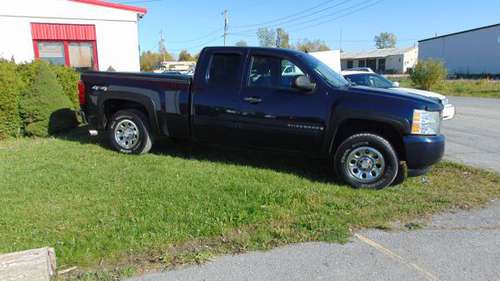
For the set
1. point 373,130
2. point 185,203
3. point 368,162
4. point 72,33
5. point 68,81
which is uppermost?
point 72,33

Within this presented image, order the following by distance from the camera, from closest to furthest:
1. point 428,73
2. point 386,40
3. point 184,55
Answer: point 428,73
point 184,55
point 386,40

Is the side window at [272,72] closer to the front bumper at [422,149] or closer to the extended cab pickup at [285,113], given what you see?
the extended cab pickup at [285,113]

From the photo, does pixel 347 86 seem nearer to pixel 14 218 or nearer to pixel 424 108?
pixel 424 108

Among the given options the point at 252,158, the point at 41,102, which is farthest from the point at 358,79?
the point at 41,102

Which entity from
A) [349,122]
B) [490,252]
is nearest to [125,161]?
[349,122]

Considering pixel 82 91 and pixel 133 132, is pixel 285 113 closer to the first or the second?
pixel 133 132

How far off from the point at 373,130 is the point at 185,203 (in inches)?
106

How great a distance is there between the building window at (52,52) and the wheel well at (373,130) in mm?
12493

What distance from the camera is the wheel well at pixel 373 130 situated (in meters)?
5.44

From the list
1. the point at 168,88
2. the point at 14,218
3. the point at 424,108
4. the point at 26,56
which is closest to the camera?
the point at 14,218

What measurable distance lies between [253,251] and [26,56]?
13.5 meters

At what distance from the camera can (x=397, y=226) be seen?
4.32 metres

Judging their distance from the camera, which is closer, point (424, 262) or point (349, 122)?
point (424, 262)

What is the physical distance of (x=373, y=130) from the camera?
5.57m
